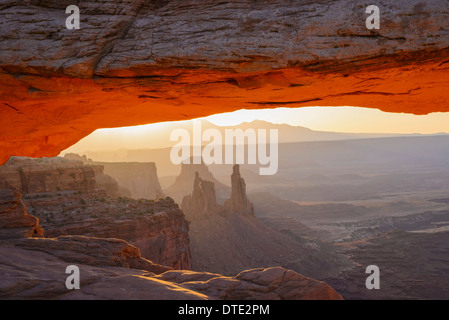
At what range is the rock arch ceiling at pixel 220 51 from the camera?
8117 mm

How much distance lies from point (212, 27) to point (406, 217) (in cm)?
8219

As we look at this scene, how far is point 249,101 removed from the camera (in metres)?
11.2

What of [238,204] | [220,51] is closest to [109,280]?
[220,51]

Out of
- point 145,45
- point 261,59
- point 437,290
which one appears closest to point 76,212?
point 145,45

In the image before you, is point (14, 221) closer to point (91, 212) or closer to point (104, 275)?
point (104, 275)

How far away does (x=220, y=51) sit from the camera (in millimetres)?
8586

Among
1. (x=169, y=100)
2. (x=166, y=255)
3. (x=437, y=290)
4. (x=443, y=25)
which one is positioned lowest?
(x=437, y=290)

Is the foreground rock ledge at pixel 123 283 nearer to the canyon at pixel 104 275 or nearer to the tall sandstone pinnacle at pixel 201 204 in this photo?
the canyon at pixel 104 275

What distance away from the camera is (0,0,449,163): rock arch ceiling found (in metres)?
8.12

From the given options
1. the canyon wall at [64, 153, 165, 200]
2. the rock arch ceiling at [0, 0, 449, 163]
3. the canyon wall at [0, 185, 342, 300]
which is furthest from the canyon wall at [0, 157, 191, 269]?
the canyon wall at [64, 153, 165, 200]

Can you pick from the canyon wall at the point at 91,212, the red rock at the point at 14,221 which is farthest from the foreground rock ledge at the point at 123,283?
the canyon wall at the point at 91,212

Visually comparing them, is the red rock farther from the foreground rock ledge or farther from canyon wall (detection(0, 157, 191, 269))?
canyon wall (detection(0, 157, 191, 269))

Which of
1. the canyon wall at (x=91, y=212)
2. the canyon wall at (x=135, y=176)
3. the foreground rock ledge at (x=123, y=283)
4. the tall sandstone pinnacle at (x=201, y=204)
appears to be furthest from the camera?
the canyon wall at (x=135, y=176)

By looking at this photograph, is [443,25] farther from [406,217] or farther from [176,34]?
[406,217]
